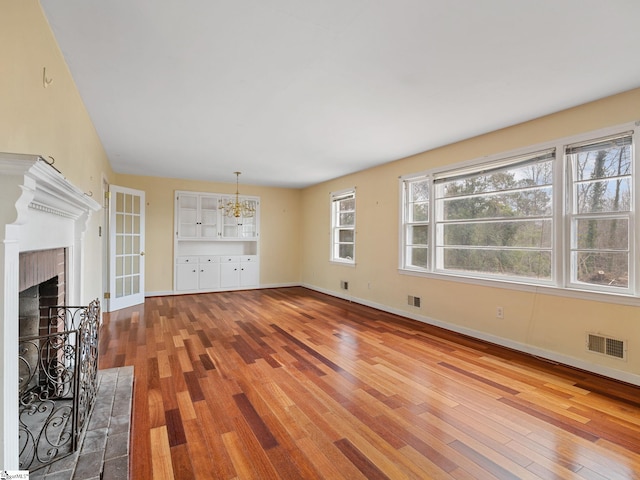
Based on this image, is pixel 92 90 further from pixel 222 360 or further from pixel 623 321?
pixel 623 321

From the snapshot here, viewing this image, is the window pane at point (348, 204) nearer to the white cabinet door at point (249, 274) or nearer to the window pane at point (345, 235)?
the window pane at point (345, 235)

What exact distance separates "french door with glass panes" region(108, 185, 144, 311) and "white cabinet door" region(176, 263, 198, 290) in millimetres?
867

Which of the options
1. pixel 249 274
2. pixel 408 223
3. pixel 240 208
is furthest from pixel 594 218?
pixel 249 274

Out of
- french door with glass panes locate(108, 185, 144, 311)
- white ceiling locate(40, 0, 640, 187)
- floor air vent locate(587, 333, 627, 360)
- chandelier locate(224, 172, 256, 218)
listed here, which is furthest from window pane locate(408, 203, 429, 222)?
french door with glass panes locate(108, 185, 144, 311)

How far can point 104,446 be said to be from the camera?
1771 millimetres

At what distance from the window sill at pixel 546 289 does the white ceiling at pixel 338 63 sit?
174 cm

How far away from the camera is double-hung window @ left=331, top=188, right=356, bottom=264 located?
6.27 meters

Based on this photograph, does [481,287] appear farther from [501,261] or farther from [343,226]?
[343,226]

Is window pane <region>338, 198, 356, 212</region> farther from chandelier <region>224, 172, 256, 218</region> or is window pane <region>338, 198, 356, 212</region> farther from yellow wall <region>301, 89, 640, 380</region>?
chandelier <region>224, 172, 256, 218</region>

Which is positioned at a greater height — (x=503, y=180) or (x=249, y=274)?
(x=503, y=180)

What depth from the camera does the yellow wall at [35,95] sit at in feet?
4.72

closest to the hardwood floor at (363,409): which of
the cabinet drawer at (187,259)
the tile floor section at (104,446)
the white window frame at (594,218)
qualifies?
the tile floor section at (104,446)

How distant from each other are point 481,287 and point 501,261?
0.38 metres

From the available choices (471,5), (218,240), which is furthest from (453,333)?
(218,240)
